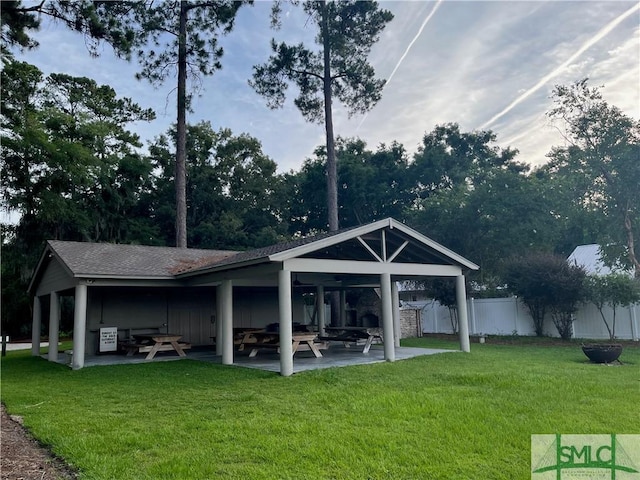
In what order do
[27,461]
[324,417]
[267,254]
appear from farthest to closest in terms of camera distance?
1. [267,254]
2. [324,417]
3. [27,461]

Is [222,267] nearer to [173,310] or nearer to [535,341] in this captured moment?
[173,310]

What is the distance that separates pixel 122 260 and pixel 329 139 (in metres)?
11.7

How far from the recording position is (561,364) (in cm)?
959

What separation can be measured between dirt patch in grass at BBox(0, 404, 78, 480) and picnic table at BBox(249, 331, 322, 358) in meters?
5.60

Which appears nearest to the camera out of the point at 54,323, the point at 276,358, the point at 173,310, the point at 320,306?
the point at 276,358

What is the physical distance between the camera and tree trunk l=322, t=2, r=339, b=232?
2061cm

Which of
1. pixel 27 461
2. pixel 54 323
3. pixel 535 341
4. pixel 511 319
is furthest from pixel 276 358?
pixel 511 319

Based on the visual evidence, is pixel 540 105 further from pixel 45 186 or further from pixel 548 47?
pixel 45 186

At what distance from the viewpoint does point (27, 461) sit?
4.32 metres

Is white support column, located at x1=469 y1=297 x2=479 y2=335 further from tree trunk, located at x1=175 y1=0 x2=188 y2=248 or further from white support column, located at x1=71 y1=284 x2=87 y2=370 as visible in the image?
white support column, located at x1=71 y1=284 x2=87 y2=370

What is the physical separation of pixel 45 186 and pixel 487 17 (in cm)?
1977

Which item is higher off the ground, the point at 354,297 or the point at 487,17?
the point at 487,17

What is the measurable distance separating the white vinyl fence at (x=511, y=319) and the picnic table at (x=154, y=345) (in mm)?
10538

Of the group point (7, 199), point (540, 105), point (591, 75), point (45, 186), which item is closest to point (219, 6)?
point (45, 186)
